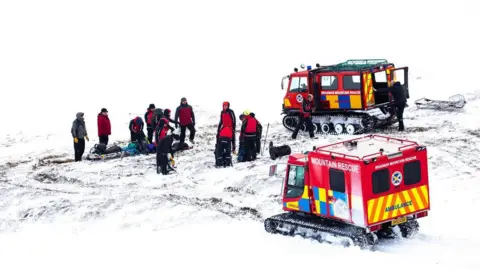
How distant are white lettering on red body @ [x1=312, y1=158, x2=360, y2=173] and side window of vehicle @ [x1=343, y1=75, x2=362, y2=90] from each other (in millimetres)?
10311

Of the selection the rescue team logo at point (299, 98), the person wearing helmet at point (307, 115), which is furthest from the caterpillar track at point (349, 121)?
the person wearing helmet at point (307, 115)

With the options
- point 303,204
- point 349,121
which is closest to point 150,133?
point 349,121

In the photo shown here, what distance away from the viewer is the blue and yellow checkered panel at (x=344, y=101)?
79.7 ft

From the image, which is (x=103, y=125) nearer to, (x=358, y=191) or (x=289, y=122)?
(x=289, y=122)

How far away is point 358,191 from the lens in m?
13.5

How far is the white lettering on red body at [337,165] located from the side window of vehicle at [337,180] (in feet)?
0.29

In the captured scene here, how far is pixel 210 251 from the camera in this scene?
14.6 metres

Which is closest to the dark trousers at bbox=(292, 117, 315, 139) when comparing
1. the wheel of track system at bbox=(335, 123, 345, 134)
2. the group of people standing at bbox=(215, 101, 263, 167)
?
the wheel of track system at bbox=(335, 123, 345, 134)

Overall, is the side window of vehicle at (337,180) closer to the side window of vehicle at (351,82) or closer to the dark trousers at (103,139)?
the side window of vehicle at (351,82)

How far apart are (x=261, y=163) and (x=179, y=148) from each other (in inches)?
141

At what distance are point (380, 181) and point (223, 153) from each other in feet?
24.3

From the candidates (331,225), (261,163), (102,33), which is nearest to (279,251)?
(331,225)

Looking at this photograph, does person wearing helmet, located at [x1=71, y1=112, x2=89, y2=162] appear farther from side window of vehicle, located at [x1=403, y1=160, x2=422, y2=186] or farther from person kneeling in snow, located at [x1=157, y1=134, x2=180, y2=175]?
side window of vehicle, located at [x1=403, y1=160, x2=422, y2=186]

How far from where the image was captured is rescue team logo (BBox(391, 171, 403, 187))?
13.7 meters
